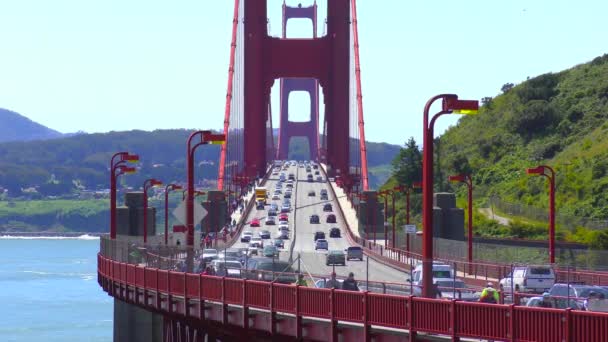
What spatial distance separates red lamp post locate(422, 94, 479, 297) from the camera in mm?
28250

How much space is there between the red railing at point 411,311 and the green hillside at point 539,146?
139 ft

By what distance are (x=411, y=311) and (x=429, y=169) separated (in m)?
2.75

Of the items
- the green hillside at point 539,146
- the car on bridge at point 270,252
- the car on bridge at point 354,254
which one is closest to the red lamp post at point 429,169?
the car on bridge at point 270,252

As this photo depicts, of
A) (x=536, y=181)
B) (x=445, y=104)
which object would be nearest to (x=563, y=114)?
(x=536, y=181)

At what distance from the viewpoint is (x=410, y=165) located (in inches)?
5743

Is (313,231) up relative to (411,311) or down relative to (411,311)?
up

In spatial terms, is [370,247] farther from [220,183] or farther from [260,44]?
[260,44]

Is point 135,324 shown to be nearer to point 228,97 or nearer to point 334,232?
point 334,232

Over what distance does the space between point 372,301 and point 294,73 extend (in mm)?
122366

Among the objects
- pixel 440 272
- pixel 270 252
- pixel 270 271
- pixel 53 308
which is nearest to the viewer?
pixel 270 271

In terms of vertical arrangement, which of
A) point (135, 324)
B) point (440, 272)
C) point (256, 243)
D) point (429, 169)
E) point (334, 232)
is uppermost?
point (429, 169)

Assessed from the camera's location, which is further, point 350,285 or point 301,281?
point 301,281

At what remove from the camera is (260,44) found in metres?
148

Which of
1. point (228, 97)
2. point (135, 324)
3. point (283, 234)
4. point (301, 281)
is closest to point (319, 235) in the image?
point (283, 234)
